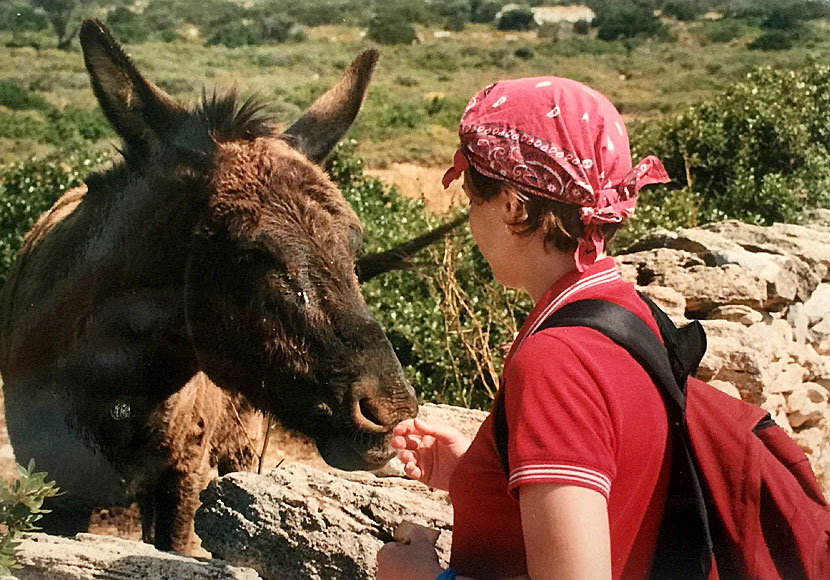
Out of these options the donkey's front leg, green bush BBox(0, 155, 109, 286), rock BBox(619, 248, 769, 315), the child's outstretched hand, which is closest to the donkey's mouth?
the child's outstretched hand

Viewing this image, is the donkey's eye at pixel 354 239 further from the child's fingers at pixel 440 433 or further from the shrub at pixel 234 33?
the shrub at pixel 234 33

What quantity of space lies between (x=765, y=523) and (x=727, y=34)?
17.2 feet

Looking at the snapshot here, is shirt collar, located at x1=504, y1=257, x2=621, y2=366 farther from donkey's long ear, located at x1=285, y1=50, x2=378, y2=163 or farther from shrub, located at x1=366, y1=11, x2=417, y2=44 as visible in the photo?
shrub, located at x1=366, y1=11, x2=417, y2=44

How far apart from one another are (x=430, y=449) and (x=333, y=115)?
1.51m

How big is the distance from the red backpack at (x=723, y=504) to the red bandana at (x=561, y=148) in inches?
8.0

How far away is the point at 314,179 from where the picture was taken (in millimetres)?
2852

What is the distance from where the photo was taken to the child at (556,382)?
4.69 ft

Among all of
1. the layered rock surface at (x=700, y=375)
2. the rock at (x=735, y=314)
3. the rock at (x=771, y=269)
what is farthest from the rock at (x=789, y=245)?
the rock at (x=735, y=314)

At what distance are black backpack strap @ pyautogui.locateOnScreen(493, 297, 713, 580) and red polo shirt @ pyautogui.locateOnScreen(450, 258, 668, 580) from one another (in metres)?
0.02

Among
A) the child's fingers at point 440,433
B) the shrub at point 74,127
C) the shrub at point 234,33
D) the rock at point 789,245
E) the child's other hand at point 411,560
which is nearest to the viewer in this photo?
the child's other hand at point 411,560

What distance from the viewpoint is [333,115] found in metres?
3.16

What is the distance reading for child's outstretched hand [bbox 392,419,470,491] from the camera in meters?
2.07

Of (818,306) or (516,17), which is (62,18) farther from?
(818,306)

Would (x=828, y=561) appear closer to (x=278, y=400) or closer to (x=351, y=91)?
(x=278, y=400)
